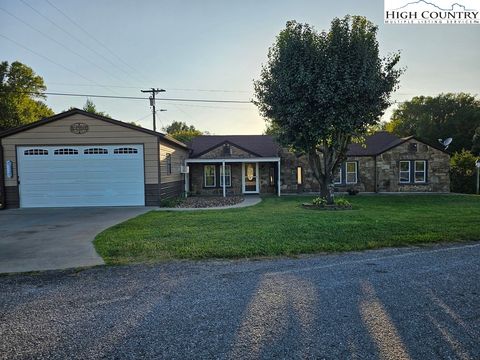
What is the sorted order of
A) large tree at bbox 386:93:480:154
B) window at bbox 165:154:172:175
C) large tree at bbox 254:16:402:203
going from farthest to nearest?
large tree at bbox 386:93:480:154 < window at bbox 165:154:172:175 < large tree at bbox 254:16:402:203

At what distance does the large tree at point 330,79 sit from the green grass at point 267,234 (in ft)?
12.6

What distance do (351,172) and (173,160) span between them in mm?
11515

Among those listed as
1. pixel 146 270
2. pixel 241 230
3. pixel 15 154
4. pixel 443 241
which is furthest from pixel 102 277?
pixel 15 154

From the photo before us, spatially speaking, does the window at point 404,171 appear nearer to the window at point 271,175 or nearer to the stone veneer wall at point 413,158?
the stone veneer wall at point 413,158

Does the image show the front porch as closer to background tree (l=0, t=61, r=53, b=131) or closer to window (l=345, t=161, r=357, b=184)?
window (l=345, t=161, r=357, b=184)

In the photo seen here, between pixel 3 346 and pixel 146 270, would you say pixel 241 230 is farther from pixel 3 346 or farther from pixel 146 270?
pixel 3 346

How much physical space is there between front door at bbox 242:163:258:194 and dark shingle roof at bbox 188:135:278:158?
1.00 meters

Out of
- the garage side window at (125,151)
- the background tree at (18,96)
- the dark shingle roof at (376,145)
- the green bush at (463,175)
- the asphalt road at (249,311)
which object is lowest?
the asphalt road at (249,311)

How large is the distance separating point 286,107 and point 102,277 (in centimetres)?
978

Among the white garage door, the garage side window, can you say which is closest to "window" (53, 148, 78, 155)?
the white garage door

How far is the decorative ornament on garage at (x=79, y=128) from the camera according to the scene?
14.8 m

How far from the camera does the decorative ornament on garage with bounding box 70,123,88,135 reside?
14.8m

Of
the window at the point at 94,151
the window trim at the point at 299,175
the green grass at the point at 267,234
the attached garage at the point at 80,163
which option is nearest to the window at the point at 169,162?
the attached garage at the point at 80,163

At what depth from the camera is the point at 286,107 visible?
13.0m
